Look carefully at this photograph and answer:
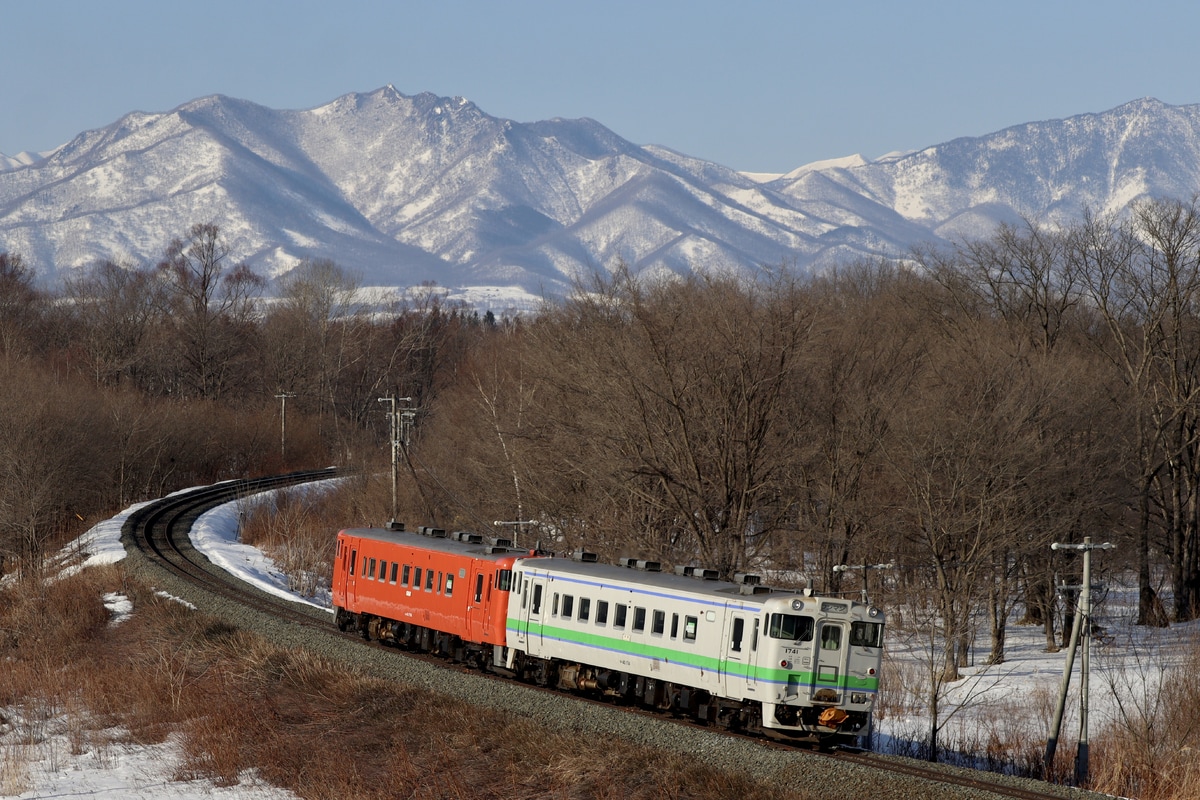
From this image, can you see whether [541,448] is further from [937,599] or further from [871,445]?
[937,599]

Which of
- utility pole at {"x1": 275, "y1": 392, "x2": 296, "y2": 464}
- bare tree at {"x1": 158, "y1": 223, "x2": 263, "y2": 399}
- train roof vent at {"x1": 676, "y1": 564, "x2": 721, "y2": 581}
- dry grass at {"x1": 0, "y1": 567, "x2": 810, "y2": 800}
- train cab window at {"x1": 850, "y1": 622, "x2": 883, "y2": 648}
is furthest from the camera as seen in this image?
bare tree at {"x1": 158, "y1": 223, "x2": 263, "y2": 399}

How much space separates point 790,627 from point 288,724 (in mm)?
11664

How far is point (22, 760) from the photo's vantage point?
27.6 m

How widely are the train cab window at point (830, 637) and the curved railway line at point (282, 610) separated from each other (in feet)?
5.93

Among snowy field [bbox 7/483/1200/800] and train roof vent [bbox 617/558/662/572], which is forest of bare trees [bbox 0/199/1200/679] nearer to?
snowy field [bbox 7/483/1200/800]

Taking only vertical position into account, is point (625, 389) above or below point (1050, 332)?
below

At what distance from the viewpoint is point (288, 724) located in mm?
28094

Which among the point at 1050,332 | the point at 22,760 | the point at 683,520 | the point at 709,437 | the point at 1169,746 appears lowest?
the point at 22,760

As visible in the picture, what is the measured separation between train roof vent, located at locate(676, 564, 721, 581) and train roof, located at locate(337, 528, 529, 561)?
404cm

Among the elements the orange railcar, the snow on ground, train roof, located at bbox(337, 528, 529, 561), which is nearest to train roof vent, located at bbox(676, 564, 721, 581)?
the orange railcar

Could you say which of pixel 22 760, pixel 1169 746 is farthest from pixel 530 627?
pixel 1169 746

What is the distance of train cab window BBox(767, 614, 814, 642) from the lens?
22516 mm

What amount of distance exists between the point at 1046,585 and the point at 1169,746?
20051 mm

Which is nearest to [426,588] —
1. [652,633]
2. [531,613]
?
[531,613]
